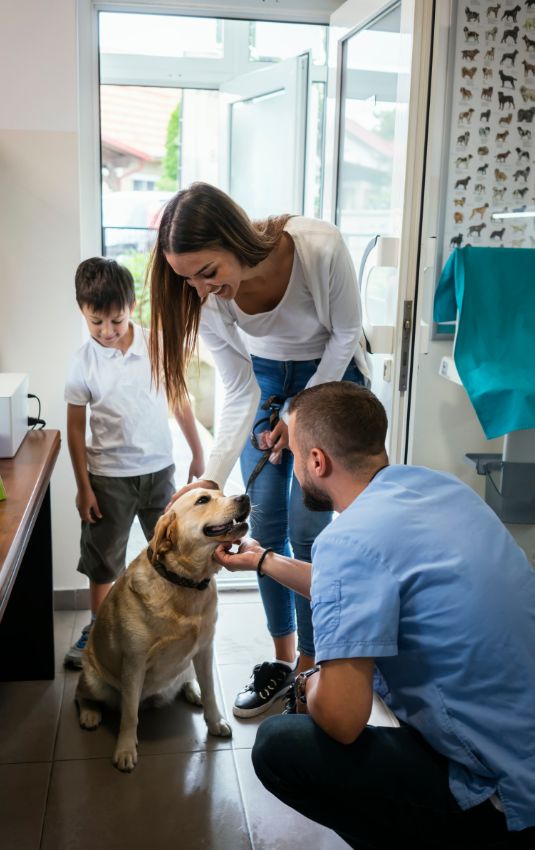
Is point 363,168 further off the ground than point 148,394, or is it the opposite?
point 363,168

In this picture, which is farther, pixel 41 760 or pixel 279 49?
pixel 279 49

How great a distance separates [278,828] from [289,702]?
1.27 feet

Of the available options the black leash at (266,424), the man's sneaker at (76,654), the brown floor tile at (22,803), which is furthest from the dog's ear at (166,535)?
the man's sneaker at (76,654)

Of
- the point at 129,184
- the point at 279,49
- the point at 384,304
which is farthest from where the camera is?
the point at 129,184

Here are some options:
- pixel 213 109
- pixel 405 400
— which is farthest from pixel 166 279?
pixel 213 109

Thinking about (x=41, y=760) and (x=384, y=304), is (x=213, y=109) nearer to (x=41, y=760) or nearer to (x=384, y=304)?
(x=384, y=304)

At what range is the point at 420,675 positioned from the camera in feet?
4.10

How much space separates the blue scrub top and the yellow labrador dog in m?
0.65

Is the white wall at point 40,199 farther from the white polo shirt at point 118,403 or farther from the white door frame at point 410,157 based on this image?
the white door frame at point 410,157

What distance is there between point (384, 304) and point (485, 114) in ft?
1.93

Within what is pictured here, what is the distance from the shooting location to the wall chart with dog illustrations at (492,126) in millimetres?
2242

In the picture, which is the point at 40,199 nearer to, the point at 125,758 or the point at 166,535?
the point at 166,535

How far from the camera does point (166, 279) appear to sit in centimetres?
183

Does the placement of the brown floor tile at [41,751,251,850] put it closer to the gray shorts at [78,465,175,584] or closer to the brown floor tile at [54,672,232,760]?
the brown floor tile at [54,672,232,760]
